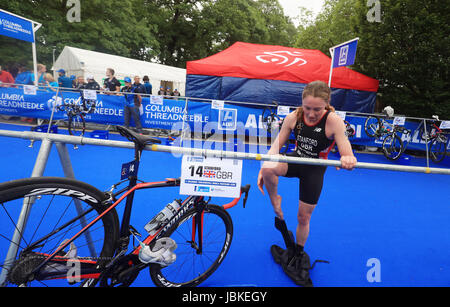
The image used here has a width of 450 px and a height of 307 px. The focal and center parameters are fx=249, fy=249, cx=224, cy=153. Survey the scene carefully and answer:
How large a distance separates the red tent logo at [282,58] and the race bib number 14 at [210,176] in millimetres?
10547

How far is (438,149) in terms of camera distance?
347 inches

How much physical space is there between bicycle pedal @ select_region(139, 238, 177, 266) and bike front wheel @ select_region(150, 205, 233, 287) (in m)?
0.07

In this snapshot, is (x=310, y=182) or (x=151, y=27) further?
(x=151, y=27)

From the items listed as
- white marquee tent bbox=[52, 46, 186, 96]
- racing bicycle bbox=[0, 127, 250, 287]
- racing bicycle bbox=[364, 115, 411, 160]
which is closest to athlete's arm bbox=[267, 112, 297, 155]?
racing bicycle bbox=[0, 127, 250, 287]

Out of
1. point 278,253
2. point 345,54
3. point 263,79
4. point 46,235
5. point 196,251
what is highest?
point 345,54

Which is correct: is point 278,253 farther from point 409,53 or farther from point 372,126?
point 409,53

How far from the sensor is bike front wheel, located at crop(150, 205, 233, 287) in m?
2.11

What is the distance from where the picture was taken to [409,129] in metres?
9.20

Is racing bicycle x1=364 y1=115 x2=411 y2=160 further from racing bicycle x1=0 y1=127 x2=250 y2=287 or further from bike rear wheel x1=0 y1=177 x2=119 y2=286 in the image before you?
bike rear wheel x1=0 y1=177 x2=119 y2=286

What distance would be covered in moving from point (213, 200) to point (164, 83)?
1763 cm

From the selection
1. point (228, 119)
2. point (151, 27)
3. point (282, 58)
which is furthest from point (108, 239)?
point (151, 27)

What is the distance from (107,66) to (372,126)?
15095mm
